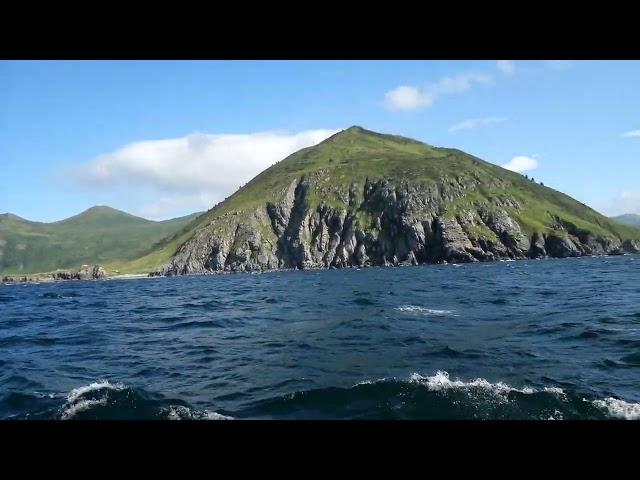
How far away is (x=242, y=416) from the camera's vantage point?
1507cm

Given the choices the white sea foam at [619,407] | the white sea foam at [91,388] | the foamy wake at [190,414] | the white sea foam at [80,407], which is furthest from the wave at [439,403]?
the white sea foam at [91,388]

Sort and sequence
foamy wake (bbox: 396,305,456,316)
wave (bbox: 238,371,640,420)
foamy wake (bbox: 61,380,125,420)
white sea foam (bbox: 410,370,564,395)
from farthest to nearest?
foamy wake (bbox: 396,305,456,316) < white sea foam (bbox: 410,370,564,395) < foamy wake (bbox: 61,380,125,420) < wave (bbox: 238,371,640,420)

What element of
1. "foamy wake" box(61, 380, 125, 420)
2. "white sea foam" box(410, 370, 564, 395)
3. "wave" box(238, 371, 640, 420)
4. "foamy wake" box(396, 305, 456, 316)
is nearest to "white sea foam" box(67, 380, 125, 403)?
"foamy wake" box(61, 380, 125, 420)

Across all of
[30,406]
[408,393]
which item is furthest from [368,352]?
[30,406]

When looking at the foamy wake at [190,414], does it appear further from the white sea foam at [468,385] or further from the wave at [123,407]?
the white sea foam at [468,385]

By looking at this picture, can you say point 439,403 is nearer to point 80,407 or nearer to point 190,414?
point 190,414

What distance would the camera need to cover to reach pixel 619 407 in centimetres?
1475

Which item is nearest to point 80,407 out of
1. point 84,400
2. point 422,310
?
point 84,400

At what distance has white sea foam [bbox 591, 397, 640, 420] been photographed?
1394 centimetres

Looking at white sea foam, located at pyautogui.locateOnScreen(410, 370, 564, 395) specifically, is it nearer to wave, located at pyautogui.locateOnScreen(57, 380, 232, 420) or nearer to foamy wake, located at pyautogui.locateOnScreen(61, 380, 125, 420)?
wave, located at pyautogui.locateOnScreen(57, 380, 232, 420)

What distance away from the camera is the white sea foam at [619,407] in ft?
45.7
